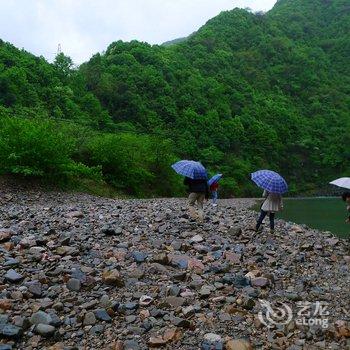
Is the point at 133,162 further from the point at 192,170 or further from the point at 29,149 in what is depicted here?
the point at 192,170

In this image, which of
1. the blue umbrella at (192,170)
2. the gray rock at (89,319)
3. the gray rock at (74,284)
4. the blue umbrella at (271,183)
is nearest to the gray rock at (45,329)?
the gray rock at (89,319)

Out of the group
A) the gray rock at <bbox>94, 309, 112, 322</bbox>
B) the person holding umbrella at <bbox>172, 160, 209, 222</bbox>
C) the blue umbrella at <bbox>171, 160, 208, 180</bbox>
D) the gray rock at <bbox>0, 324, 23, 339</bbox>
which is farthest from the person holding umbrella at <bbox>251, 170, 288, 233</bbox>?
the gray rock at <bbox>0, 324, 23, 339</bbox>

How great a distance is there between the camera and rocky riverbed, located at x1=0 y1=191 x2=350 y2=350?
271 inches

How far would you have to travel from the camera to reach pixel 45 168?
2922cm

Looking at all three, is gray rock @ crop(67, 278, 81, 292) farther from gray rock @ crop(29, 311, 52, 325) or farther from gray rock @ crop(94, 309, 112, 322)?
gray rock @ crop(29, 311, 52, 325)

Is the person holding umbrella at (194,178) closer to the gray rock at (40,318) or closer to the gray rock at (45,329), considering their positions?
the gray rock at (40,318)

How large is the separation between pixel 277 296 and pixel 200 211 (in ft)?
19.6

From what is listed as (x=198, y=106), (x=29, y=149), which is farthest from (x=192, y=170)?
(x=198, y=106)

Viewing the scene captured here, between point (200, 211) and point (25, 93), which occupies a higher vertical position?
point (25, 93)

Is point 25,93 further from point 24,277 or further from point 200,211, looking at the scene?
point 24,277

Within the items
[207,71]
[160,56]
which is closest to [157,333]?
[160,56]

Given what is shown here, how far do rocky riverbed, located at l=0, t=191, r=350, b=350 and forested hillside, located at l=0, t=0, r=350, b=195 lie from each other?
18390 millimetres

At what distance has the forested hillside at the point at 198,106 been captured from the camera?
40031 mm

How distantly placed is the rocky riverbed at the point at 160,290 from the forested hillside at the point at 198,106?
18.4 meters
